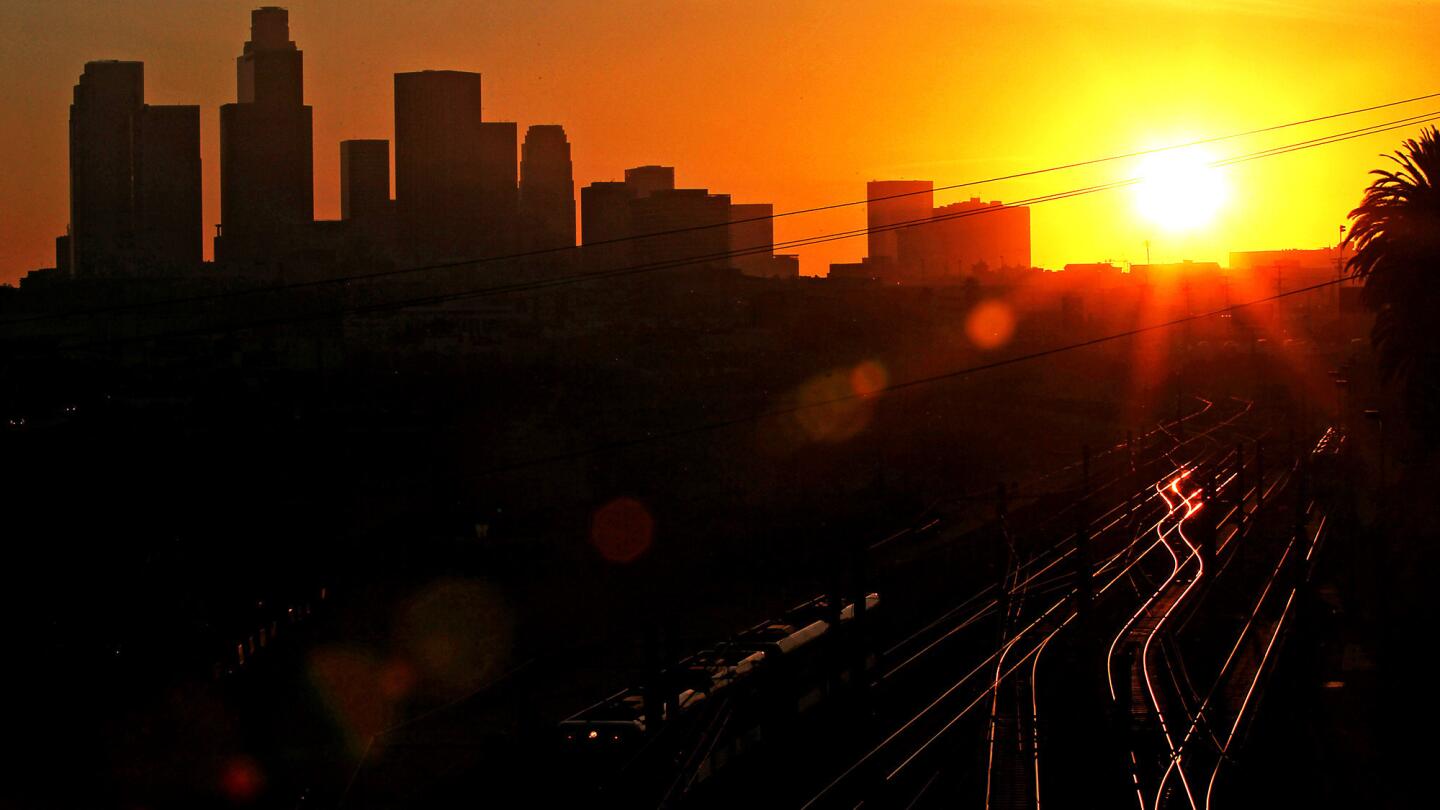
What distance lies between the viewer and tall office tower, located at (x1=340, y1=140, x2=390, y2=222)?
98.6m

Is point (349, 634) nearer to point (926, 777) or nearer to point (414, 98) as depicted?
point (926, 777)

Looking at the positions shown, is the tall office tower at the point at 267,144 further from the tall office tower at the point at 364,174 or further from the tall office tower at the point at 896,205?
the tall office tower at the point at 896,205

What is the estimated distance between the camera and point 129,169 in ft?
288

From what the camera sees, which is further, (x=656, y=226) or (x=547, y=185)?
(x=547, y=185)

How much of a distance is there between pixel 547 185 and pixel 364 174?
12.6 metres

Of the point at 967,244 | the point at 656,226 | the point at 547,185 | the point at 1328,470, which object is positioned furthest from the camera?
the point at 967,244

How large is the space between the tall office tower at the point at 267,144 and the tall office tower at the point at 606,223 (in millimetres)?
16469

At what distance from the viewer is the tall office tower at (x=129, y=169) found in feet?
282

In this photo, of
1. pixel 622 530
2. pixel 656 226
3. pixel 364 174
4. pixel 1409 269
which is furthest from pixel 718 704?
pixel 364 174

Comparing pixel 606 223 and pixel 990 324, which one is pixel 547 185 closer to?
pixel 606 223

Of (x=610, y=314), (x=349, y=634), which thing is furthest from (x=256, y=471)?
(x=610, y=314)

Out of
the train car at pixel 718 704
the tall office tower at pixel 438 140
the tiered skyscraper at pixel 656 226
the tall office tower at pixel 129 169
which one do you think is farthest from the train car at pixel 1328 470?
the tall office tower at pixel 129 169

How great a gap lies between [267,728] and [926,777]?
6.76 meters

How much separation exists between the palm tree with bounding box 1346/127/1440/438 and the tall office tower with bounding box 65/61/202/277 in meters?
79.1
